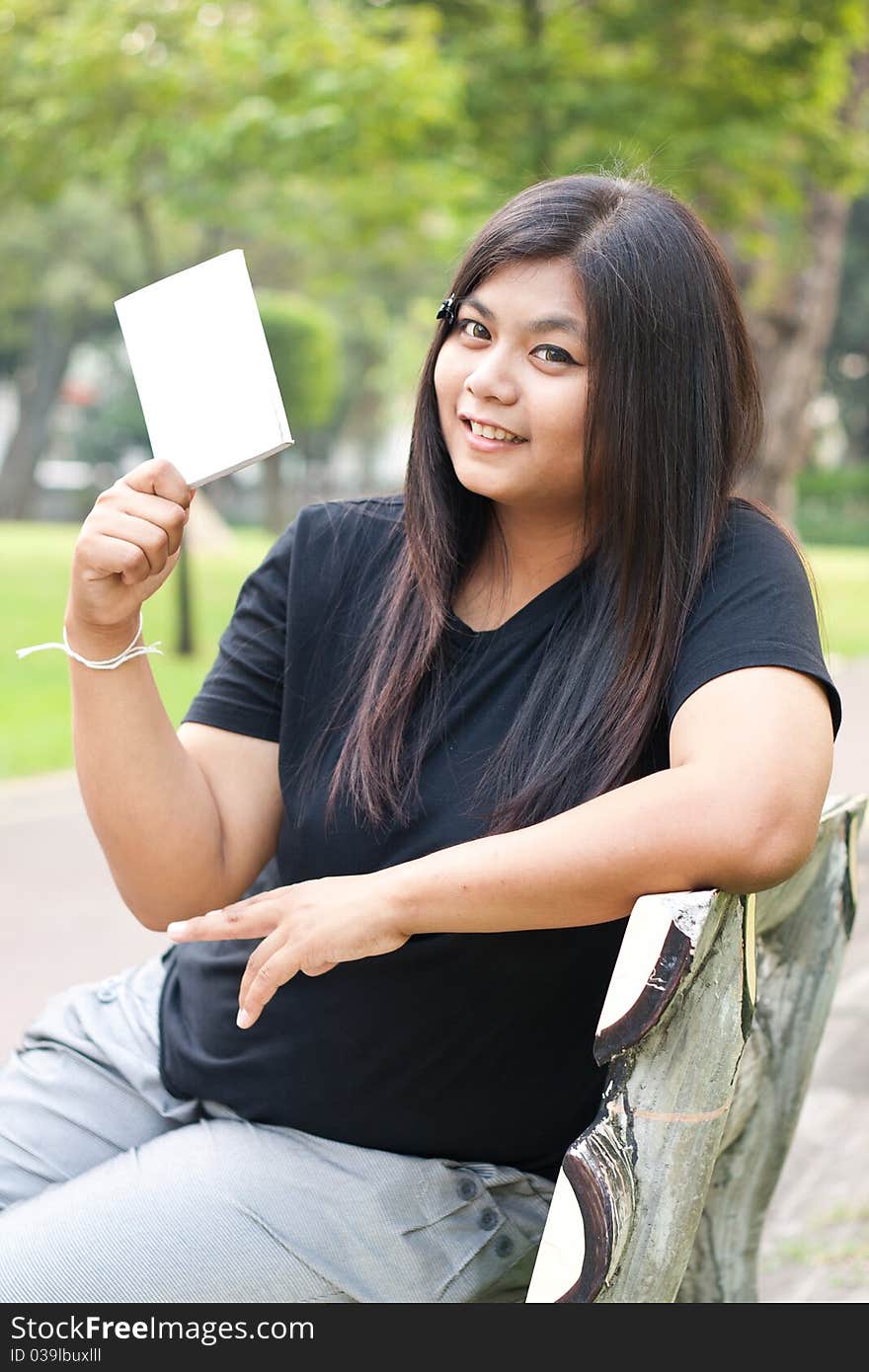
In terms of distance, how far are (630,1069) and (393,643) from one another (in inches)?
23.8

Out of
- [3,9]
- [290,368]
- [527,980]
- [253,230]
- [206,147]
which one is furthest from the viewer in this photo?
[290,368]

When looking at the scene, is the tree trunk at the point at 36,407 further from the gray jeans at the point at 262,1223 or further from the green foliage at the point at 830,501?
the gray jeans at the point at 262,1223

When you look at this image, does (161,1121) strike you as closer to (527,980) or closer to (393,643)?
(527,980)

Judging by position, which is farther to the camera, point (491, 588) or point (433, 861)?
point (491, 588)

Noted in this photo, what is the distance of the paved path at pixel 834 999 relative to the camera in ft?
9.25

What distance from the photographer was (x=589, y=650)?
1611 millimetres

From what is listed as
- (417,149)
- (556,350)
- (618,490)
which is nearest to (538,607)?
(618,490)

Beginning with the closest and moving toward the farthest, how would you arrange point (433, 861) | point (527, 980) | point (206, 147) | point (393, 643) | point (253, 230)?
point (433, 861), point (527, 980), point (393, 643), point (206, 147), point (253, 230)

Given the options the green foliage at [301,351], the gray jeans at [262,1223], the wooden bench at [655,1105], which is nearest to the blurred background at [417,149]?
the gray jeans at [262,1223]

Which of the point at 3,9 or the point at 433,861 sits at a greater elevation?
the point at 3,9

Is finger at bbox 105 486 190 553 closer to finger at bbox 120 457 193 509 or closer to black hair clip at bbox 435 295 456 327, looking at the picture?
finger at bbox 120 457 193 509

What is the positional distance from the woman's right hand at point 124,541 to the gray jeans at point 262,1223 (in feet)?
1.84

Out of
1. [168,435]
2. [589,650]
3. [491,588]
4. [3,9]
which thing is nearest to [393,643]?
[491,588]

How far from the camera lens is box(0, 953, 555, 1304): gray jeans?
146cm
